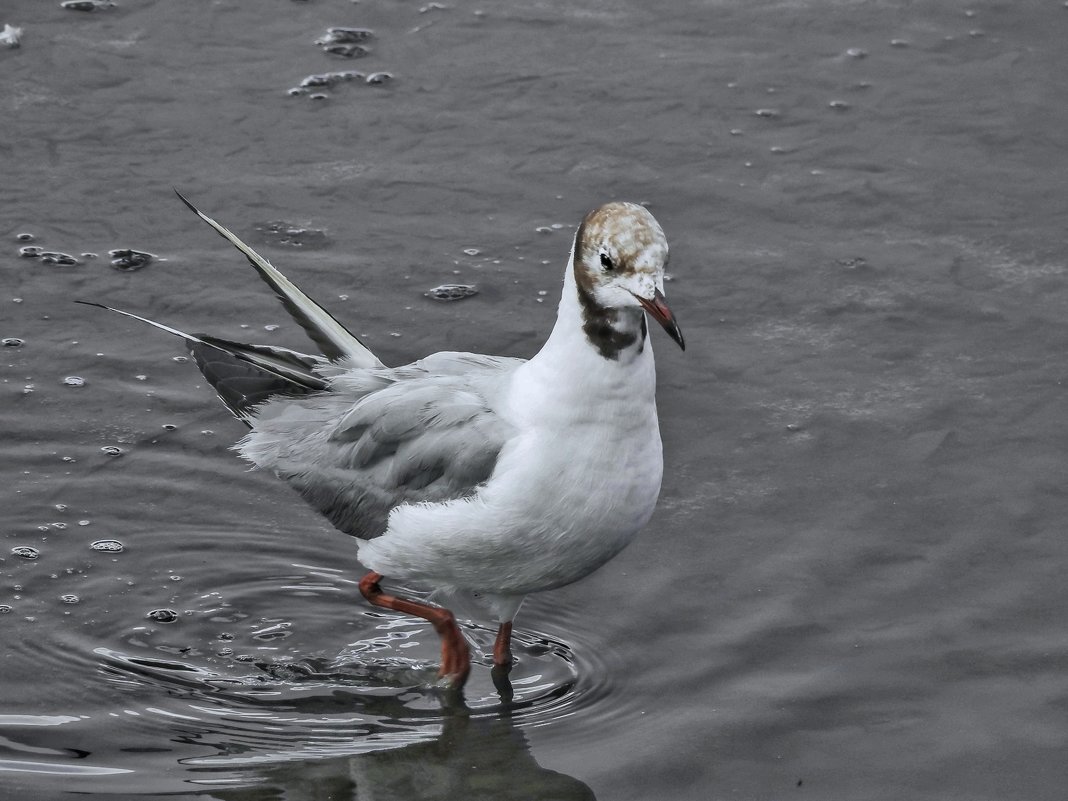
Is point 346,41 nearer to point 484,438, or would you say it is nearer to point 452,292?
point 452,292

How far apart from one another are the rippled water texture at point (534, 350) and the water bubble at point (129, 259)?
46 mm

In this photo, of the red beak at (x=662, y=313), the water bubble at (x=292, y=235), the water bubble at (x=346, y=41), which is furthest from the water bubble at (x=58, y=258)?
the red beak at (x=662, y=313)

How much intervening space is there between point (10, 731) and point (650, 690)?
88.8 inches

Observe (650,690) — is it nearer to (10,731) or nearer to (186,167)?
(10,731)

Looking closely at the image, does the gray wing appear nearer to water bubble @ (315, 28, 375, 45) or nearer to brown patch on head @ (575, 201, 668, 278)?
brown patch on head @ (575, 201, 668, 278)

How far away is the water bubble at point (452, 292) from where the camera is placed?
859cm

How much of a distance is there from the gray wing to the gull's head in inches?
27.5

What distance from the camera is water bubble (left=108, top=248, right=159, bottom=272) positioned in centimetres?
872

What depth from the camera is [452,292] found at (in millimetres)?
8617

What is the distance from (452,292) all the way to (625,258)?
10.8ft

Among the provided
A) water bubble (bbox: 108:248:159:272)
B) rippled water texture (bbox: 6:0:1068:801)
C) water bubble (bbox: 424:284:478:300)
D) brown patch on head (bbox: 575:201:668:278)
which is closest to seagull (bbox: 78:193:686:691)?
brown patch on head (bbox: 575:201:668:278)

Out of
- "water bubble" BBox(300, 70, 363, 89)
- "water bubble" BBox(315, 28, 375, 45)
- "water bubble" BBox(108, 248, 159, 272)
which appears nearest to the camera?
"water bubble" BBox(108, 248, 159, 272)

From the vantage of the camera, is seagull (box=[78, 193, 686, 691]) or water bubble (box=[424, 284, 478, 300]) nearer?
seagull (box=[78, 193, 686, 691])

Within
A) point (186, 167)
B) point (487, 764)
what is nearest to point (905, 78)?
point (186, 167)
